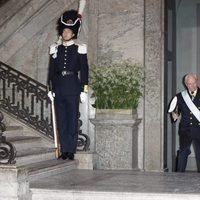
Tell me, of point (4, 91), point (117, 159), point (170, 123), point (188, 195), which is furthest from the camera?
point (170, 123)

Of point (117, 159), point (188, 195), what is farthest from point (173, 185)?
point (117, 159)

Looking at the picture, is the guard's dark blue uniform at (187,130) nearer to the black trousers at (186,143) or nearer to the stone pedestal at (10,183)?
the black trousers at (186,143)

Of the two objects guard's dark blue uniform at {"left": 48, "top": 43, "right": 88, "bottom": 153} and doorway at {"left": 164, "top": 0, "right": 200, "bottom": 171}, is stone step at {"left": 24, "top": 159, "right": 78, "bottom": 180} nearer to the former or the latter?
guard's dark blue uniform at {"left": 48, "top": 43, "right": 88, "bottom": 153}

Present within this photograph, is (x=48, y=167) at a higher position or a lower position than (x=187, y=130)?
lower

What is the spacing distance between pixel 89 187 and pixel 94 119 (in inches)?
117

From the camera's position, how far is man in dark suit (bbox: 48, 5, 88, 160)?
9.02m

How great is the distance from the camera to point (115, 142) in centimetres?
999

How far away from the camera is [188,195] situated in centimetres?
669

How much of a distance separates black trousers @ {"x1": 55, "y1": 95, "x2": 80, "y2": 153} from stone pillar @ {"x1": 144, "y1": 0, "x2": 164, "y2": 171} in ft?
6.49

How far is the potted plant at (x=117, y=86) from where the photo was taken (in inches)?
396

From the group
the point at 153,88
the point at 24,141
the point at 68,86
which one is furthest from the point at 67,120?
the point at 153,88

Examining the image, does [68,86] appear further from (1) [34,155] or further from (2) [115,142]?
(2) [115,142]

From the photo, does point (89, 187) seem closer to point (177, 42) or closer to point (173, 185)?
point (173, 185)

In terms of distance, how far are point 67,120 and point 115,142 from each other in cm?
116
